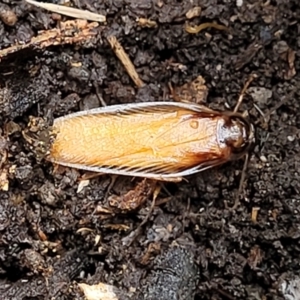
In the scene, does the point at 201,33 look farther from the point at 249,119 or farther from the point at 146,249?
the point at 146,249

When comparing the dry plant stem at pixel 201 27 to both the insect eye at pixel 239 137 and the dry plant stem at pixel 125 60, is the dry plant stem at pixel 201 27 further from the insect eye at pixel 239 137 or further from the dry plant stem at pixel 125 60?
the insect eye at pixel 239 137

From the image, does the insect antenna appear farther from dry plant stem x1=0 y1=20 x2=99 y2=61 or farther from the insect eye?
dry plant stem x1=0 y1=20 x2=99 y2=61

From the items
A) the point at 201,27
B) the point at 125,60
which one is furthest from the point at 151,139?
the point at 201,27

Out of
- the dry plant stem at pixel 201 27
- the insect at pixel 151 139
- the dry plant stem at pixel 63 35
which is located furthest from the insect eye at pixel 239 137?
the dry plant stem at pixel 63 35

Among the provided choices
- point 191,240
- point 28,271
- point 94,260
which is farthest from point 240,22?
point 28,271

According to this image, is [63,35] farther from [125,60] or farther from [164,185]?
[164,185]
